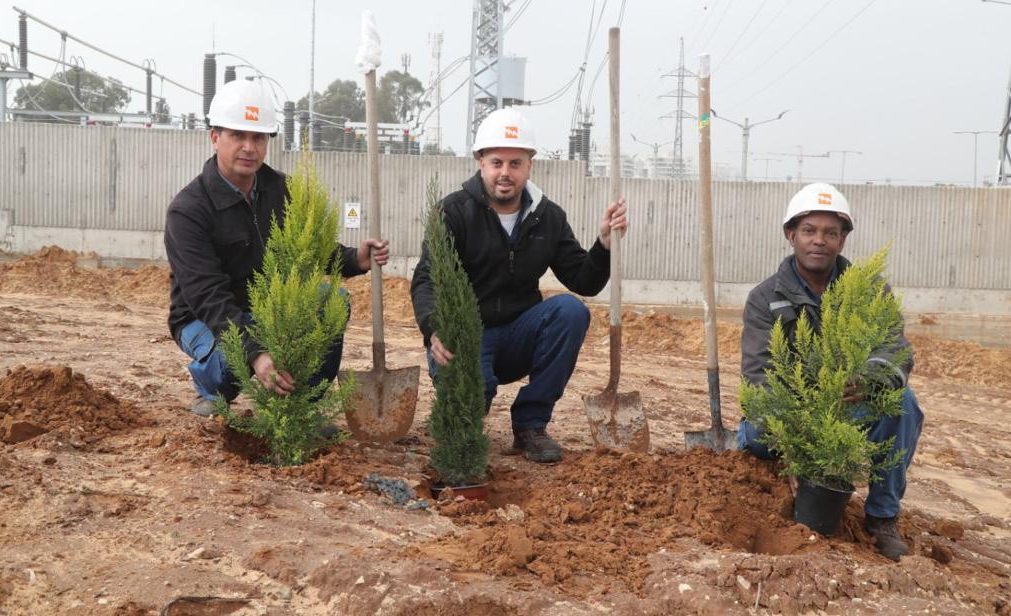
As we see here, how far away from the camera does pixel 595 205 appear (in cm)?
1875

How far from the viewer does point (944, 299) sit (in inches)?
742

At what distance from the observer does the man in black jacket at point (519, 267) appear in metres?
→ 5.83

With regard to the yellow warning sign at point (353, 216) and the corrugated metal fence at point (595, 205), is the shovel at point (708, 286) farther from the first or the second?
the yellow warning sign at point (353, 216)

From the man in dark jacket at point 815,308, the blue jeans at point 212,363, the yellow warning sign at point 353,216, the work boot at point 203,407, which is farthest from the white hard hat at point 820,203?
the yellow warning sign at point 353,216

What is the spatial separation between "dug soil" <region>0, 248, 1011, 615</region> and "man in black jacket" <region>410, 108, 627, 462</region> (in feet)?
1.29

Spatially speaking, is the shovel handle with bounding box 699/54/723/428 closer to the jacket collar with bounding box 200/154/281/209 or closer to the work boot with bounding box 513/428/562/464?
the work boot with bounding box 513/428/562/464

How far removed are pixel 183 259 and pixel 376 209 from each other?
1235mm

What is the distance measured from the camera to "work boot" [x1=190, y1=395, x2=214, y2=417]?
5.95 meters

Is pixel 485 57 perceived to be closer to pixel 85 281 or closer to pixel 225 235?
pixel 85 281

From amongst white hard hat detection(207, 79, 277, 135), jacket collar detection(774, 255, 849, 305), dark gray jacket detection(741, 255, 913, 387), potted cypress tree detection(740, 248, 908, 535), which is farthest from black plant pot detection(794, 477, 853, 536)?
white hard hat detection(207, 79, 277, 135)

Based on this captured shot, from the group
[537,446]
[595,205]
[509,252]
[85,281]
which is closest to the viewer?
[537,446]

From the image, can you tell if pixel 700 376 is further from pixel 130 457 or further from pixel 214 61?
pixel 214 61

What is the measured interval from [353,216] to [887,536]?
49.4 ft

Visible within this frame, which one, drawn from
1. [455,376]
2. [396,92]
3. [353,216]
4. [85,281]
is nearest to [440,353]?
[455,376]
